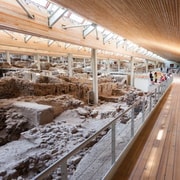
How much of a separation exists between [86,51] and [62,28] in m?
11.3

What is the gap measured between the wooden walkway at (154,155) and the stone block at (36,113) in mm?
4607

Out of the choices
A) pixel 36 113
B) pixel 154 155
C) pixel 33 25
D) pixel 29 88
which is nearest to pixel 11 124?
pixel 36 113

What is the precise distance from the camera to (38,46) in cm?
1251

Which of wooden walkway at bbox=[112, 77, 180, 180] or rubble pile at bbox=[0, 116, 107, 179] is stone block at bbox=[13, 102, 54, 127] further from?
wooden walkway at bbox=[112, 77, 180, 180]

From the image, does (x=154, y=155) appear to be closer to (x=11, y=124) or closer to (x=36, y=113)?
(x=36, y=113)

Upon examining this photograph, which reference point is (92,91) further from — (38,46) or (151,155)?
(151,155)

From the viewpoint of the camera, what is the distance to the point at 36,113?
818 cm

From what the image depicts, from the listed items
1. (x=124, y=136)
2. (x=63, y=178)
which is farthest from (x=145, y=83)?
(x=63, y=178)

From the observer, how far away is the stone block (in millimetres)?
8172

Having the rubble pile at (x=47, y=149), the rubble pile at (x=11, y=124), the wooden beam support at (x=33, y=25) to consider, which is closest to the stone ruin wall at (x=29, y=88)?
the rubble pile at (x=11, y=124)

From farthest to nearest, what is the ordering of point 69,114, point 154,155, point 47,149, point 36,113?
point 69,114, point 36,113, point 47,149, point 154,155

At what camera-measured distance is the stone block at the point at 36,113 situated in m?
8.17

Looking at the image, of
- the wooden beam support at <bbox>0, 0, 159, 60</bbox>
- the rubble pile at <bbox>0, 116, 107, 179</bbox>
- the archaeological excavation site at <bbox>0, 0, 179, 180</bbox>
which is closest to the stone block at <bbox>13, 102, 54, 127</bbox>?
the archaeological excavation site at <bbox>0, 0, 179, 180</bbox>

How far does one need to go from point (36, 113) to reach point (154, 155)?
580 centimetres
